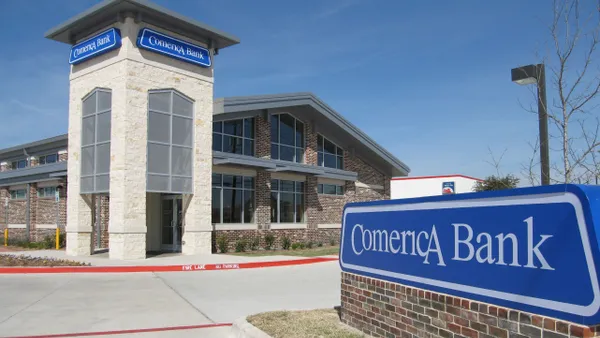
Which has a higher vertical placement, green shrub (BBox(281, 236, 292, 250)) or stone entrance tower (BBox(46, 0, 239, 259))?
stone entrance tower (BBox(46, 0, 239, 259))

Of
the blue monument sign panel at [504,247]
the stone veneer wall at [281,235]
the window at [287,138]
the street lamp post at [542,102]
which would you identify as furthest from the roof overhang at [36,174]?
the street lamp post at [542,102]

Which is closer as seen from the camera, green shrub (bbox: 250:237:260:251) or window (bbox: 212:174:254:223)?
window (bbox: 212:174:254:223)

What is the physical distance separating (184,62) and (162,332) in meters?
13.6

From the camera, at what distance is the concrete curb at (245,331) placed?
6883 millimetres

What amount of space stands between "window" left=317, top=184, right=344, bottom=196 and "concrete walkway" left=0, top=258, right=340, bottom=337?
11.7 m

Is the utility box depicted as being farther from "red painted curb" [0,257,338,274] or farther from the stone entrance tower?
"red painted curb" [0,257,338,274]

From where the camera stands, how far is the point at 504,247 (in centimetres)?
443

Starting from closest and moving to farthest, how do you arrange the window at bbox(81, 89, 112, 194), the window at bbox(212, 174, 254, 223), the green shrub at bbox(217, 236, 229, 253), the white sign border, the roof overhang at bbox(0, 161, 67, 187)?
the white sign border < the window at bbox(81, 89, 112, 194) < the green shrub at bbox(217, 236, 229, 253) < the window at bbox(212, 174, 254, 223) < the roof overhang at bbox(0, 161, 67, 187)

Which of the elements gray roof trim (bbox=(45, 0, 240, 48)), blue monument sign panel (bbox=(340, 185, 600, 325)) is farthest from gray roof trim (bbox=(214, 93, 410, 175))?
blue monument sign panel (bbox=(340, 185, 600, 325))

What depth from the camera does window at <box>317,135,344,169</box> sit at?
1102 inches

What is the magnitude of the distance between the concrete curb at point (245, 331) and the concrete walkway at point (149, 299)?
27 cm

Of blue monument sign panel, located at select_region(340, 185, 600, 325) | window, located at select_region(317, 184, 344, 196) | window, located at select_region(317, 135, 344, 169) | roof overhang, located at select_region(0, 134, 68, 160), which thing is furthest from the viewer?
window, located at select_region(317, 135, 344, 169)

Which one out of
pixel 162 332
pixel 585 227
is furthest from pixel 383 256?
pixel 162 332

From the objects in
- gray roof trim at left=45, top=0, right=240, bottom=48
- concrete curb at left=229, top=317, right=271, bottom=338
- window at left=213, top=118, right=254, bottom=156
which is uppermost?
gray roof trim at left=45, top=0, right=240, bottom=48
